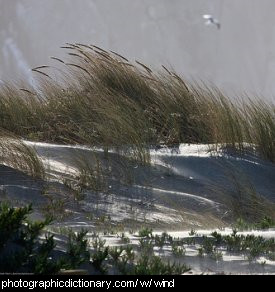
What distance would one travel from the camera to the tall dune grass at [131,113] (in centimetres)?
920

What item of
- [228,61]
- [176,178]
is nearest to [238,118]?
[176,178]

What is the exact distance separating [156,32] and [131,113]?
65848mm

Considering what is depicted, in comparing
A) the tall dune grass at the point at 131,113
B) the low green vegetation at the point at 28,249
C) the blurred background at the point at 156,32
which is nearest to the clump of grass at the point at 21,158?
the tall dune grass at the point at 131,113

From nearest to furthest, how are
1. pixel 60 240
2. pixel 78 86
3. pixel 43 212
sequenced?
pixel 60 240, pixel 43 212, pixel 78 86

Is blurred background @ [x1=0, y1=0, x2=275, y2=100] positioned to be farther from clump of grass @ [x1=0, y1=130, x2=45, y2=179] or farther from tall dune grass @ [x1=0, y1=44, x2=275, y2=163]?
clump of grass @ [x1=0, y1=130, x2=45, y2=179]

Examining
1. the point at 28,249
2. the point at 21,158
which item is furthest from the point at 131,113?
the point at 28,249

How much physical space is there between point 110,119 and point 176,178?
882 mm

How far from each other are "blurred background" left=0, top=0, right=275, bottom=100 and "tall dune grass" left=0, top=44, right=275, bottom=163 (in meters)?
47.2

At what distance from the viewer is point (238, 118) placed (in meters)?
9.63

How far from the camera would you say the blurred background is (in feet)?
210

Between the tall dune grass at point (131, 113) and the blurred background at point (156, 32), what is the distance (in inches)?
1857

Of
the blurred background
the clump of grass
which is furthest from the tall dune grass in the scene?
the blurred background
